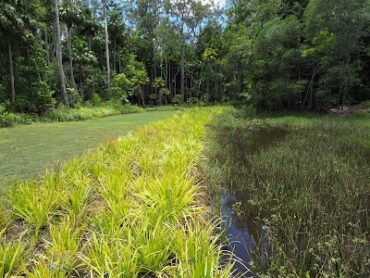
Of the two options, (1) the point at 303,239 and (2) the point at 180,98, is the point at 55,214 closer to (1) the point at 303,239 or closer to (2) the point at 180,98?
(1) the point at 303,239

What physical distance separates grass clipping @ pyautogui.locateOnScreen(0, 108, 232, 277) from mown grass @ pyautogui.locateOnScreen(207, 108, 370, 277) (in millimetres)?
666

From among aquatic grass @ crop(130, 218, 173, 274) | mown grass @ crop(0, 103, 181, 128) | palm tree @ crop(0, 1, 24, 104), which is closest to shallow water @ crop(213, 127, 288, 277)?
aquatic grass @ crop(130, 218, 173, 274)

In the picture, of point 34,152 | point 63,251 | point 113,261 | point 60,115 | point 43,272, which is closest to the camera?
point 43,272

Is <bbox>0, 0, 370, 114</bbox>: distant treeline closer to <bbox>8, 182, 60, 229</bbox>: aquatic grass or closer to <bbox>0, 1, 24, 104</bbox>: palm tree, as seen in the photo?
<bbox>0, 1, 24, 104</bbox>: palm tree

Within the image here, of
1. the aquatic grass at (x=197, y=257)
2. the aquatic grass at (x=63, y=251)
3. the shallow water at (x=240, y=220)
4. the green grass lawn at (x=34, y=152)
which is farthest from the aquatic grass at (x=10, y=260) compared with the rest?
the green grass lawn at (x=34, y=152)

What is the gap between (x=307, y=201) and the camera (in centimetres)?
399

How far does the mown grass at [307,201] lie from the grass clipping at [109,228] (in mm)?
666

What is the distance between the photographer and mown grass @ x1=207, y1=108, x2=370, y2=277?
2.67m

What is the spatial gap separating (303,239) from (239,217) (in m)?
1.00

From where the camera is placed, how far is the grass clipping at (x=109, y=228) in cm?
242

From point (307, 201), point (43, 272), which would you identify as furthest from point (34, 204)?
point (307, 201)

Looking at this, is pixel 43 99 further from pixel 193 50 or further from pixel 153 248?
pixel 193 50

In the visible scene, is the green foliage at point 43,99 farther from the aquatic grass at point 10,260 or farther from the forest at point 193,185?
the aquatic grass at point 10,260

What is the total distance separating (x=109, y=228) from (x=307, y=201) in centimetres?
247
